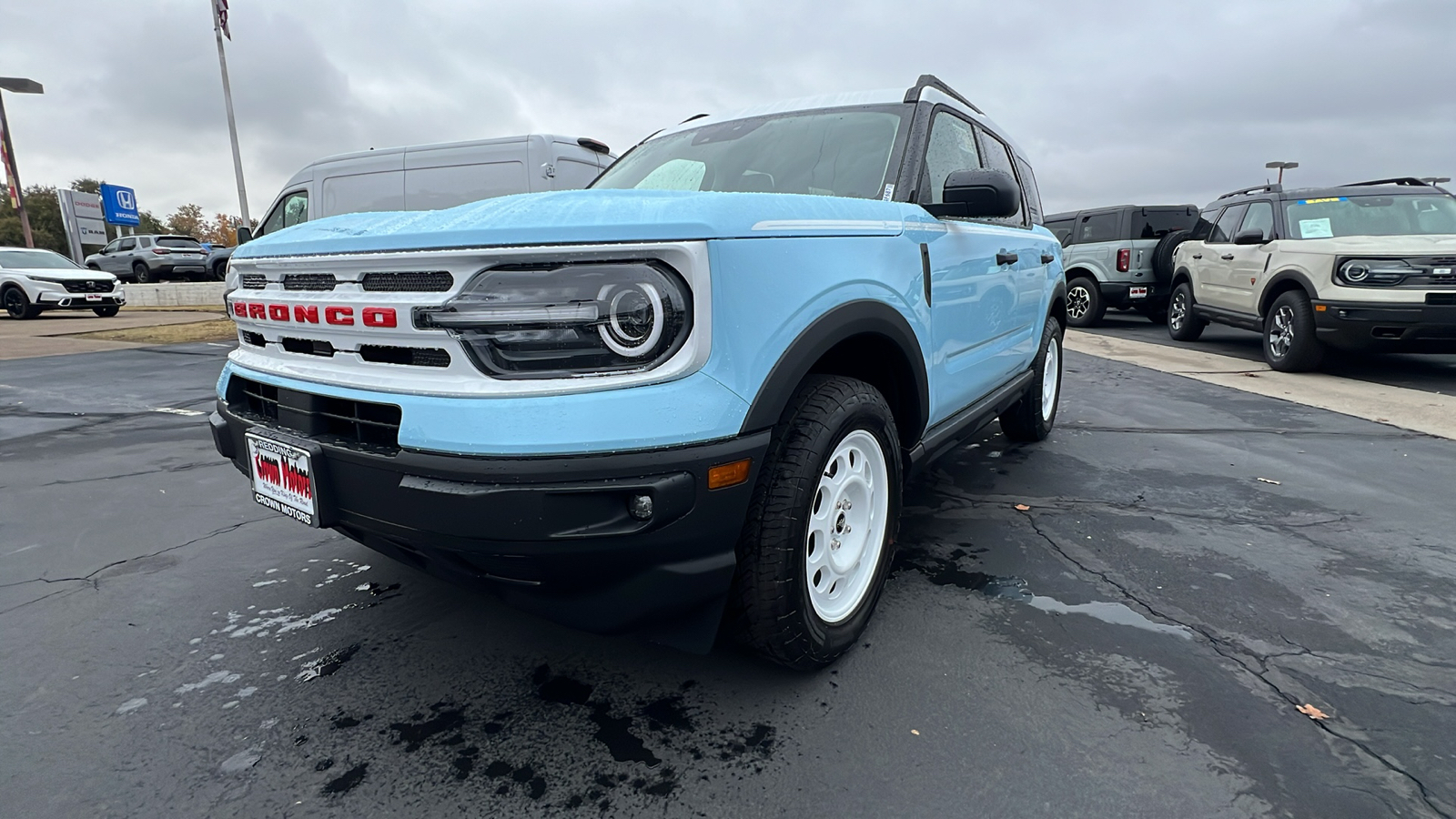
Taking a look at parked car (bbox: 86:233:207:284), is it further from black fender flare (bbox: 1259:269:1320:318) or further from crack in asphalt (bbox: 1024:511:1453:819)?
crack in asphalt (bbox: 1024:511:1453:819)

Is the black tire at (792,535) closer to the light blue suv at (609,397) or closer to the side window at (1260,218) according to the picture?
the light blue suv at (609,397)

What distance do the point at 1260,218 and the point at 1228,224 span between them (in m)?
0.68

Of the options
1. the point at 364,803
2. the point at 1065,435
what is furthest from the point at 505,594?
the point at 1065,435

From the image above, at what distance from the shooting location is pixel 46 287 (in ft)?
49.0

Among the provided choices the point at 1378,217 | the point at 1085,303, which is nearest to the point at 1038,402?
the point at 1378,217

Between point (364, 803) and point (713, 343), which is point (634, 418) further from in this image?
point (364, 803)

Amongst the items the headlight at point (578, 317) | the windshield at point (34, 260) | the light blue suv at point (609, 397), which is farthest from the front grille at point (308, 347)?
the windshield at point (34, 260)

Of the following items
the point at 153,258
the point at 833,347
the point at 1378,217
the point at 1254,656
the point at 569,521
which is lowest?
the point at 1254,656

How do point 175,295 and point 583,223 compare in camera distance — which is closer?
point 583,223

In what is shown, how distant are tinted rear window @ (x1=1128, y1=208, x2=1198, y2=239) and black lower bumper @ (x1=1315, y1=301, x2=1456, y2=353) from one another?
17.5 ft

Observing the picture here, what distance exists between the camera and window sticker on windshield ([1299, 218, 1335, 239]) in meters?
7.48

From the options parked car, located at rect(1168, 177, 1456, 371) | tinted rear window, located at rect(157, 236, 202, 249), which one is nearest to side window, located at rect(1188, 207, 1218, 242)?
parked car, located at rect(1168, 177, 1456, 371)

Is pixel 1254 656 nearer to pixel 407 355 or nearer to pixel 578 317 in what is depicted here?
pixel 578 317

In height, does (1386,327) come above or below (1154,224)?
below
